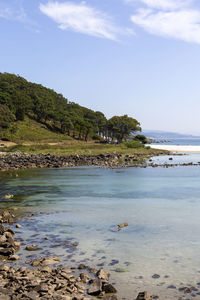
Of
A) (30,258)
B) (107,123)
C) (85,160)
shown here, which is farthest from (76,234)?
(107,123)

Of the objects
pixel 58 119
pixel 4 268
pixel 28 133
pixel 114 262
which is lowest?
pixel 114 262

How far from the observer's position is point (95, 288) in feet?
35.0

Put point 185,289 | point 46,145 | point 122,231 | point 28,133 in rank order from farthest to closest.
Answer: point 28,133 → point 46,145 → point 122,231 → point 185,289

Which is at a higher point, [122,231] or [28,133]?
[28,133]

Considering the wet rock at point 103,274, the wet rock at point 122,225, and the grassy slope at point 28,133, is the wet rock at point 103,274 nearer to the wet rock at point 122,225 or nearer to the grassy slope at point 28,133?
the wet rock at point 122,225

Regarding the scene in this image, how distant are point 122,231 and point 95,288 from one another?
7649 millimetres

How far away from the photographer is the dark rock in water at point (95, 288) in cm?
1052

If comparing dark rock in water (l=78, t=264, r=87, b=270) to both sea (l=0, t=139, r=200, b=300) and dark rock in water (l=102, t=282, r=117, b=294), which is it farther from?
dark rock in water (l=102, t=282, r=117, b=294)

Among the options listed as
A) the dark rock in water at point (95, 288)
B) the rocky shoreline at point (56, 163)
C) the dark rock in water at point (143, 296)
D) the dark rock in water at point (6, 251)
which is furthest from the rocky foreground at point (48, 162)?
the dark rock in water at point (143, 296)

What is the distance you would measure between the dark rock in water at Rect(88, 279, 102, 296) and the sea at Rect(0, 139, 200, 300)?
664 millimetres

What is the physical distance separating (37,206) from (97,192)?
28.7 feet

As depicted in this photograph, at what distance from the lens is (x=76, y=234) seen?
17.6 meters

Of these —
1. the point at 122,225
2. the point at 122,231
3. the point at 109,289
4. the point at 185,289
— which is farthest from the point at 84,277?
the point at 122,225

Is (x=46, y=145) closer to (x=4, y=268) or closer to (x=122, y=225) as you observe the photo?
(x=122, y=225)
